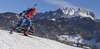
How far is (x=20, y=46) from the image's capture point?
1298 centimetres

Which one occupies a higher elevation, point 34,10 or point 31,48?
point 34,10

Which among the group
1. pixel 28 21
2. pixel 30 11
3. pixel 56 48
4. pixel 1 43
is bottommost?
pixel 56 48

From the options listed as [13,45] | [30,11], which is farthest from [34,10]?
[13,45]

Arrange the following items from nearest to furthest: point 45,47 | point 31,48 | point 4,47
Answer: point 4,47 < point 31,48 < point 45,47

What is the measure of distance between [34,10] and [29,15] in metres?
0.73

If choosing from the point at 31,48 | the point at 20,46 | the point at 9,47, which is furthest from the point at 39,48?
the point at 9,47

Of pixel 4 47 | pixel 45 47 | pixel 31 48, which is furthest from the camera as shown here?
pixel 45 47

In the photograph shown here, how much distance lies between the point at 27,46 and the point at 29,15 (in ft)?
12.6

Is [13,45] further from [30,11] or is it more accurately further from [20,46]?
[30,11]

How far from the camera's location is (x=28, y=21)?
16.5m

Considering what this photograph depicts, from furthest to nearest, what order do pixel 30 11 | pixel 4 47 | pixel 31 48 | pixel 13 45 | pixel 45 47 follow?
pixel 30 11
pixel 45 47
pixel 31 48
pixel 13 45
pixel 4 47

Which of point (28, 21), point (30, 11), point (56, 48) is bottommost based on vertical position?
point (56, 48)

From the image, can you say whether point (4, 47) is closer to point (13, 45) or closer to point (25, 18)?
point (13, 45)

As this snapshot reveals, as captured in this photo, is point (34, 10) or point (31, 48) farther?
point (34, 10)
